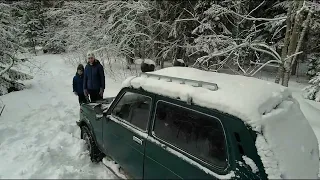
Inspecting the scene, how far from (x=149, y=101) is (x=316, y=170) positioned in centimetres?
201

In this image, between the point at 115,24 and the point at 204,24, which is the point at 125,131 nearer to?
the point at 204,24

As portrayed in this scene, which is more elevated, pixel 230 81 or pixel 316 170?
pixel 230 81

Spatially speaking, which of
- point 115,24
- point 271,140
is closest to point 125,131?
point 271,140

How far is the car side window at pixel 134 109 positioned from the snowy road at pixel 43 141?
1.01m

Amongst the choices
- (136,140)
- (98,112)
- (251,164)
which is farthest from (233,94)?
(98,112)

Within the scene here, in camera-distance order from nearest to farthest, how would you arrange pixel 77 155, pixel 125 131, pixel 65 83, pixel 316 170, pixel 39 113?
pixel 316 170 → pixel 125 131 → pixel 77 155 → pixel 39 113 → pixel 65 83

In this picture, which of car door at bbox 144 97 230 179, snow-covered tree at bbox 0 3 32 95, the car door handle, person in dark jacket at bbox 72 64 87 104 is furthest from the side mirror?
snow-covered tree at bbox 0 3 32 95

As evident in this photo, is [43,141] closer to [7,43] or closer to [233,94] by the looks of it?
[233,94]

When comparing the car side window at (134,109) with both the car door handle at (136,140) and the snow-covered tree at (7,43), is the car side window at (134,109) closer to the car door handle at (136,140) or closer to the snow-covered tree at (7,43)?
the car door handle at (136,140)

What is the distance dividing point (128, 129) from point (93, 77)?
344cm

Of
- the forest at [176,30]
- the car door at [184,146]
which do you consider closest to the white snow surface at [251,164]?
the car door at [184,146]

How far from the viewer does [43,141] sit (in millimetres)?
5289

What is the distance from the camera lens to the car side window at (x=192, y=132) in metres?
2.31

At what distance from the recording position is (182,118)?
8.89 feet
